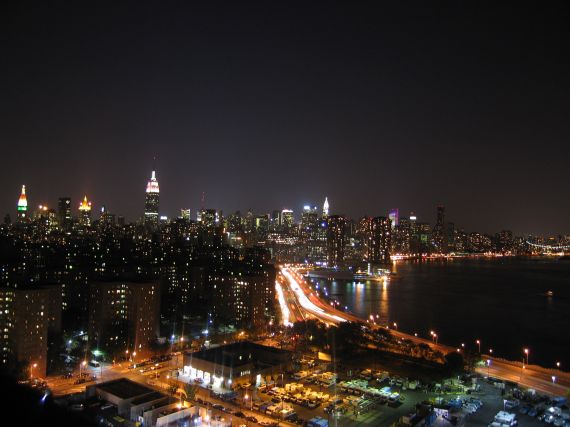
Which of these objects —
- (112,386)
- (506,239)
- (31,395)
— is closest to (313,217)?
(506,239)

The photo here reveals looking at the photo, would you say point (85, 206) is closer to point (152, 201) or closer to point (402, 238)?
point (152, 201)

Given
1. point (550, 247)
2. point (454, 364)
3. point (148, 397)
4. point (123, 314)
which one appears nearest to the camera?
point (148, 397)

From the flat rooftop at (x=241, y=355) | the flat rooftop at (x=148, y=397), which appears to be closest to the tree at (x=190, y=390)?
the flat rooftop at (x=148, y=397)

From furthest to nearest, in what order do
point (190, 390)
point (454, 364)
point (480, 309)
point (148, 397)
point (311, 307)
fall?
point (480, 309), point (311, 307), point (454, 364), point (190, 390), point (148, 397)

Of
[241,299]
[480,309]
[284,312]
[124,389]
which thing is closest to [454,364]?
[124,389]

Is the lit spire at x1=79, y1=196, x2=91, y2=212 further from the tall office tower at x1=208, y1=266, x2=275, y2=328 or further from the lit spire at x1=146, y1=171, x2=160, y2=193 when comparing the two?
the tall office tower at x1=208, y1=266, x2=275, y2=328

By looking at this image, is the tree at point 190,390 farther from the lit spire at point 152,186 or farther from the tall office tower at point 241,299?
the lit spire at point 152,186
